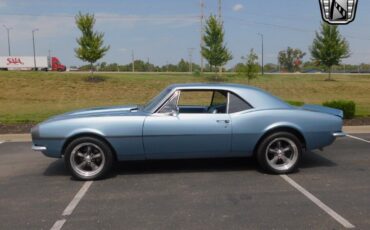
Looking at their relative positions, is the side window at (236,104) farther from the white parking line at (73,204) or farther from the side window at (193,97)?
the white parking line at (73,204)

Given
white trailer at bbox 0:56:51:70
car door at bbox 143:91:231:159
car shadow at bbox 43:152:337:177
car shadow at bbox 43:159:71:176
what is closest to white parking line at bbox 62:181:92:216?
car shadow at bbox 43:152:337:177

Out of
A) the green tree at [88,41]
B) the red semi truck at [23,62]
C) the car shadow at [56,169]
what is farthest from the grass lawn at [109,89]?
the red semi truck at [23,62]

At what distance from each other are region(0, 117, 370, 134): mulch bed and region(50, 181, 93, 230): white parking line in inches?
212

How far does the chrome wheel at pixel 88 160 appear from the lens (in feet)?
19.1

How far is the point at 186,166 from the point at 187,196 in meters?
1.55

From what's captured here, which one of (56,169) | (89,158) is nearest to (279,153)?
(89,158)

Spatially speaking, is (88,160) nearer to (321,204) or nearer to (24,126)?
(321,204)

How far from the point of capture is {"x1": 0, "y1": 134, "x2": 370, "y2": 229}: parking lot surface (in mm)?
4328

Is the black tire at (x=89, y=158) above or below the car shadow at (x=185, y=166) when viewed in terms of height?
above

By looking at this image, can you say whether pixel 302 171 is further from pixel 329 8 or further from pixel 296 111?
pixel 329 8

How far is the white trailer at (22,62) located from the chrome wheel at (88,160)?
63.8 m

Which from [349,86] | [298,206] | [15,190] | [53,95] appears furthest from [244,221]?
[349,86]

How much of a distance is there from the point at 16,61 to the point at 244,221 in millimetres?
67588

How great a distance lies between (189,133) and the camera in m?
5.86
